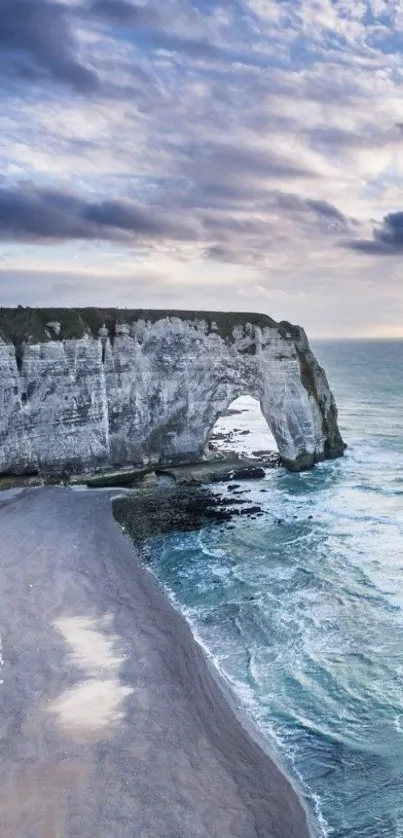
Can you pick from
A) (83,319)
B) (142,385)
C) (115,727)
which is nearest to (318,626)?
(115,727)

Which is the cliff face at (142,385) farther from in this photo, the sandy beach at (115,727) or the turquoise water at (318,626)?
the sandy beach at (115,727)

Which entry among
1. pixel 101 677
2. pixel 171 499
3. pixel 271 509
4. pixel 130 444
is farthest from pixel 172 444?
pixel 101 677

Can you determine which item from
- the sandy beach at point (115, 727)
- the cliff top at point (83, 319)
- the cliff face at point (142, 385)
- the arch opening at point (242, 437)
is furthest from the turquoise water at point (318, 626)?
the cliff top at point (83, 319)

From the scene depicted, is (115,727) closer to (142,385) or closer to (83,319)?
(142,385)

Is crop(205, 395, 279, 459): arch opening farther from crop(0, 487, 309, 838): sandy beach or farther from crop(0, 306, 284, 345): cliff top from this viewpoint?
crop(0, 487, 309, 838): sandy beach

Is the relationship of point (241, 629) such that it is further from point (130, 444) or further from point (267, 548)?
point (130, 444)
